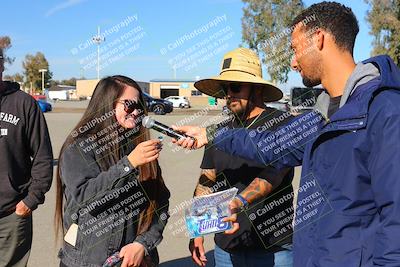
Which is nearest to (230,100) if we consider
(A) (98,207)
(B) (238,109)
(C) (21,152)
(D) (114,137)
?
(B) (238,109)

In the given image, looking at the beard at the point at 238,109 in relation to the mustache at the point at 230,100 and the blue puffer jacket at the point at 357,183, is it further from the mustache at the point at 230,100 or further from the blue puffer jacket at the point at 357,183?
the blue puffer jacket at the point at 357,183

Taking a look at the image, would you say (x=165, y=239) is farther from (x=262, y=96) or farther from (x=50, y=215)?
(x=262, y=96)

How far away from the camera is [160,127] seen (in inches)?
85.9

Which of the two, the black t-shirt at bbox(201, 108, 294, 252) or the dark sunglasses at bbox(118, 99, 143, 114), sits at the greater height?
the dark sunglasses at bbox(118, 99, 143, 114)

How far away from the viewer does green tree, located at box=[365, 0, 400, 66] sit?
29.6 metres

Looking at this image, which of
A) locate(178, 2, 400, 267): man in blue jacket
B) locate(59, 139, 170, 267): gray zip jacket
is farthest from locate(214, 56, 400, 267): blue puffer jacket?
locate(59, 139, 170, 267): gray zip jacket

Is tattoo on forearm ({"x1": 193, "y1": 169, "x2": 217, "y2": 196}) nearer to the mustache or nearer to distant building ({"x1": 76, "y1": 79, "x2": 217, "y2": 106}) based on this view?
the mustache

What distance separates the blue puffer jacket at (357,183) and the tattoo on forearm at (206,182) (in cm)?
109

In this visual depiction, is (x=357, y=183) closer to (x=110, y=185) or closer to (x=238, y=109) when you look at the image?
(x=110, y=185)

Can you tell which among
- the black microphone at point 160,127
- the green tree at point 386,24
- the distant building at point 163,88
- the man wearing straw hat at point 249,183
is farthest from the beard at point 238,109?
the distant building at point 163,88

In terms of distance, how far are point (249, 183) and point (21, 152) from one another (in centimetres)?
169

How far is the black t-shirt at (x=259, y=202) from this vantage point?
8.57 feet

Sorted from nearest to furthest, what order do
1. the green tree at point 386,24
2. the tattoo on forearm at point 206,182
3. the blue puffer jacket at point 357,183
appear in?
the blue puffer jacket at point 357,183
the tattoo on forearm at point 206,182
the green tree at point 386,24

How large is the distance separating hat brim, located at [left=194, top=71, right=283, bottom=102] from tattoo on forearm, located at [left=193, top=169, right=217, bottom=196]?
0.52 meters
